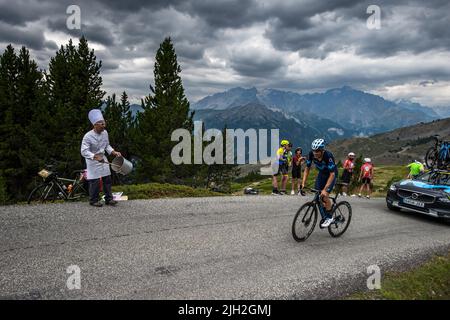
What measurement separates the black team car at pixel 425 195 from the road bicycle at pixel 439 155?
2.93 meters

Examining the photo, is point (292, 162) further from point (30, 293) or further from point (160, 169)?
point (160, 169)

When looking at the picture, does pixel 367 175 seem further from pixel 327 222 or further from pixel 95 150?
pixel 95 150

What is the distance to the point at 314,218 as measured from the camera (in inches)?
295

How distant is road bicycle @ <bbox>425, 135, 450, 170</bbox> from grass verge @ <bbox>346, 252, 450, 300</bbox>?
8932 millimetres

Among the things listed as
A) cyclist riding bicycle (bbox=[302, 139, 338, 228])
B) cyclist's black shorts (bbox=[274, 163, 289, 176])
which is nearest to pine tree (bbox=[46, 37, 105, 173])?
cyclist's black shorts (bbox=[274, 163, 289, 176])

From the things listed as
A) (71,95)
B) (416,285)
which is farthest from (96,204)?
(71,95)

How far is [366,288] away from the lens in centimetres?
529

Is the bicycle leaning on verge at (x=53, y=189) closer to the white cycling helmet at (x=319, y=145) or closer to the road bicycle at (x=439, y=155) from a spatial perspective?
the white cycling helmet at (x=319, y=145)

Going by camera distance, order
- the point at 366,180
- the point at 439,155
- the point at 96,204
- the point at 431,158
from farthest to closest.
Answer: the point at 366,180
the point at 431,158
the point at 439,155
the point at 96,204

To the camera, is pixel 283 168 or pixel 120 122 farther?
pixel 120 122

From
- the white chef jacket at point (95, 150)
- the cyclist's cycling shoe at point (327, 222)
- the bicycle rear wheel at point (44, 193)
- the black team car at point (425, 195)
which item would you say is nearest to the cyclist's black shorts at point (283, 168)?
the black team car at point (425, 195)

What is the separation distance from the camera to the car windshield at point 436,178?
1079cm

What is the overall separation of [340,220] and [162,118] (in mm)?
22473
